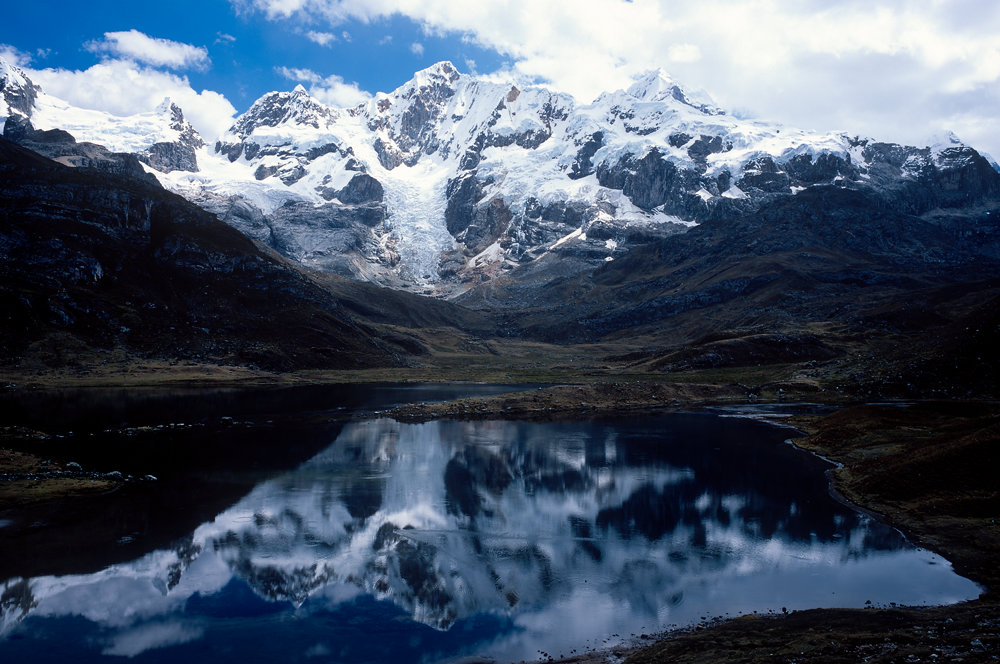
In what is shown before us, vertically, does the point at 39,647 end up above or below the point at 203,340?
below

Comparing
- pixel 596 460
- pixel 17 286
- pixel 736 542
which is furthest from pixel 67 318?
pixel 736 542

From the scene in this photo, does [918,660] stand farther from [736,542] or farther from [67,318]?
[67,318]

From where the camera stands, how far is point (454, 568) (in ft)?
154

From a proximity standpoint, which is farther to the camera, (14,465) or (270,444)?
(270,444)

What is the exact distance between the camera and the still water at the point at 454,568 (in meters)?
36.4

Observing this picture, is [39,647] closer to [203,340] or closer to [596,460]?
[596,460]

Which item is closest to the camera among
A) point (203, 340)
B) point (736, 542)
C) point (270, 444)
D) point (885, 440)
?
point (736, 542)

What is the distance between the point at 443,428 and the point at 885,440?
65068 millimetres

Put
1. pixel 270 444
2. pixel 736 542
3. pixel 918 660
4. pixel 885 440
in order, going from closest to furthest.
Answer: pixel 918 660 < pixel 736 542 < pixel 885 440 < pixel 270 444

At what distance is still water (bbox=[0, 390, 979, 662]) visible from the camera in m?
36.4

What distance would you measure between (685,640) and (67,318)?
19146cm

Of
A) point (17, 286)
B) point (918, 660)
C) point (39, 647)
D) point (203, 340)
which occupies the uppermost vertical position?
point (17, 286)

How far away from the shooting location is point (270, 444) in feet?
305

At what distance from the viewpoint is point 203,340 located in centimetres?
19650
